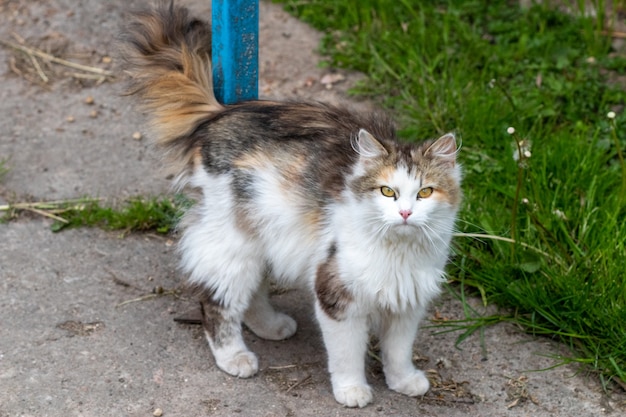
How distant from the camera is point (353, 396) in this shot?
142 inches

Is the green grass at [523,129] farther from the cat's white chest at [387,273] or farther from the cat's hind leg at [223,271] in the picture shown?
the cat's hind leg at [223,271]

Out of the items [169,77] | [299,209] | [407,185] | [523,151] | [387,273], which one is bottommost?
[387,273]

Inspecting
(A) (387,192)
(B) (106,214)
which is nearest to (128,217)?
(B) (106,214)

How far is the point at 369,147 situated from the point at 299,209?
0.43 meters

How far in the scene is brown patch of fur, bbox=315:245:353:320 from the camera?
11.4 feet

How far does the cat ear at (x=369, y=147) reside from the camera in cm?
332

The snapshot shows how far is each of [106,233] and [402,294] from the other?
1849 millimetres

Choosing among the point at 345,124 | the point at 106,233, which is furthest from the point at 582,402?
the point at 106,233

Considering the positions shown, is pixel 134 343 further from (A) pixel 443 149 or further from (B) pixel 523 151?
(B) pixel 523 151

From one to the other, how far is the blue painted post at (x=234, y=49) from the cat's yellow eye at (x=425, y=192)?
3.65ft

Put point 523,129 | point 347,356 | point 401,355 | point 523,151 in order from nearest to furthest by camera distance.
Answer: point 347,356
point 401,355
point 523,151
point 523,129

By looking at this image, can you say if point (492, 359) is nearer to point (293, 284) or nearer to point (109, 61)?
point (293, 284)

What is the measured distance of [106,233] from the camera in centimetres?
470

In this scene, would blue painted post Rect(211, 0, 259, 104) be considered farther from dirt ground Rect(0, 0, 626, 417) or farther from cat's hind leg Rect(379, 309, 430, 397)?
cat's hind leg Rect(379, 309, 430, 397)
